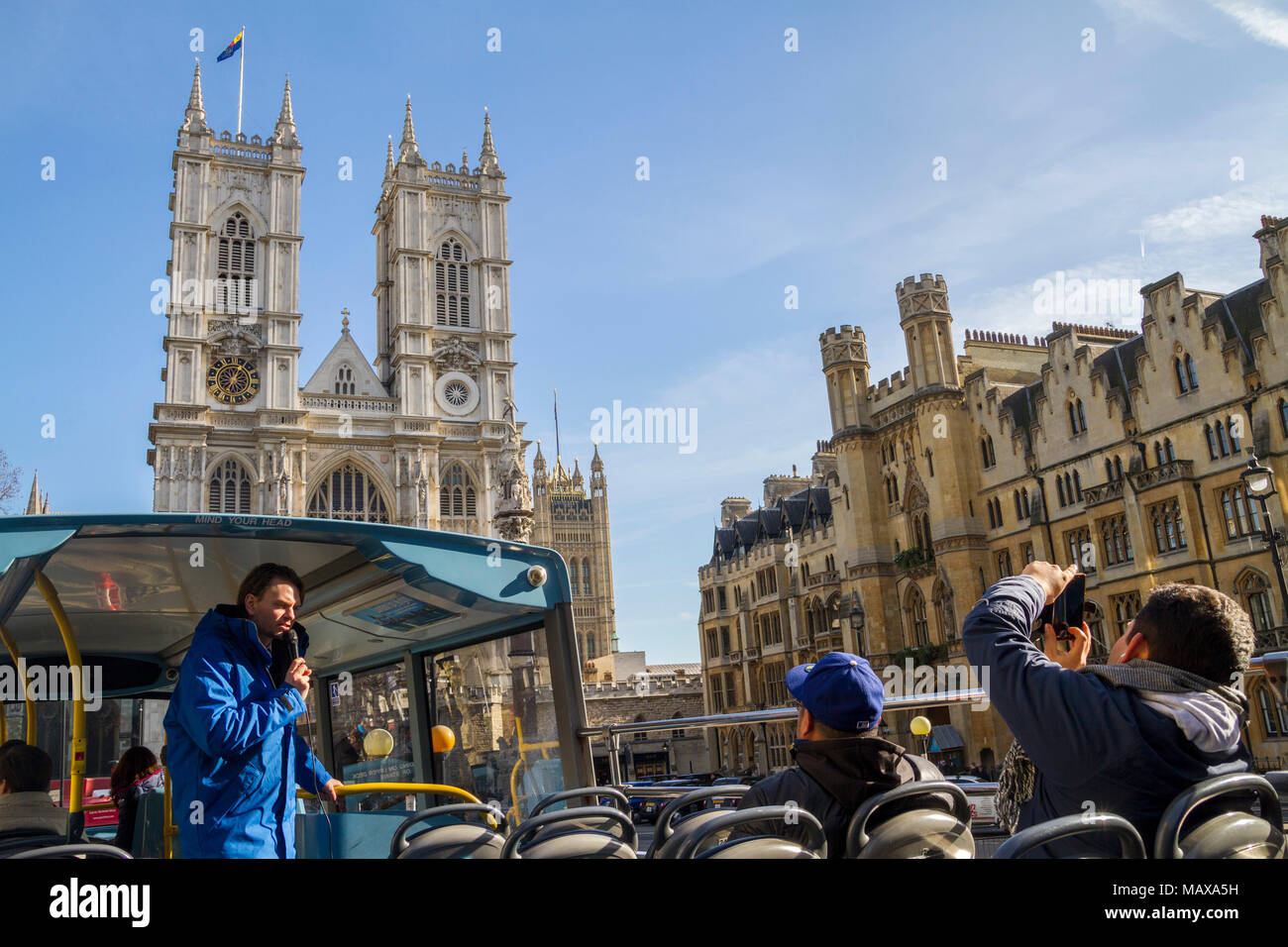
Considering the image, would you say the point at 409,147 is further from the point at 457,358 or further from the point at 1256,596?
the point at 1256,596

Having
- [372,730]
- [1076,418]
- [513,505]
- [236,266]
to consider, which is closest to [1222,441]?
[1076,418]

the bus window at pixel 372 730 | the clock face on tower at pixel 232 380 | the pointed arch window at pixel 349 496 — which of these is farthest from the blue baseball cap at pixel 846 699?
the clock face on tower at pixel 232 380

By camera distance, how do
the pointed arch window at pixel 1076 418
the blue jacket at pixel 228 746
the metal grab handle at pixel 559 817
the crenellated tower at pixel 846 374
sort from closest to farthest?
the metal grab handle at pixel 559 817, the blue jacket at pixel 228 746, the pointed arch window at pixel 1076 418, the crenellated tower at pixel 846 374

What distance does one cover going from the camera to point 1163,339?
88.4 ft

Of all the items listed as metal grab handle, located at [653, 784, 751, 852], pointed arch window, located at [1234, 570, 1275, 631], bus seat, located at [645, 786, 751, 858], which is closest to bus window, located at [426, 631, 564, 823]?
bus seat, located at [645, 786, 751, 858]

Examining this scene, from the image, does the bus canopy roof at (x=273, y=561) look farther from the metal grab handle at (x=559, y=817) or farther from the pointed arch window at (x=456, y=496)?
the pointed arch window at (x=456, y=496)

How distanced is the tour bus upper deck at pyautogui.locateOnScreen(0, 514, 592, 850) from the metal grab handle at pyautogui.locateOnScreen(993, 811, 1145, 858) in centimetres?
282

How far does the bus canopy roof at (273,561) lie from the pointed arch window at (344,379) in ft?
166

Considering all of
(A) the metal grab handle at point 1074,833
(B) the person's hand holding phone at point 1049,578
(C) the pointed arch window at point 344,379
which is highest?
(C) the pointed arch window at point 344,379

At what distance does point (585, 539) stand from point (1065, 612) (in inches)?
3490

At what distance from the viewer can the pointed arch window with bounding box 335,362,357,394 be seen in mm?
54688

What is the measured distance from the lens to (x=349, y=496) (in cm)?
5138

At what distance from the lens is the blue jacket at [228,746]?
2879 mm

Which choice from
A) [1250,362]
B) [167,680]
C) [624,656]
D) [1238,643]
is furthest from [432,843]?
[624,656]
